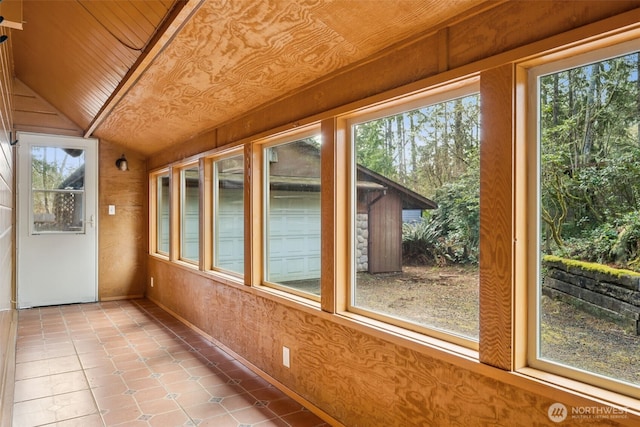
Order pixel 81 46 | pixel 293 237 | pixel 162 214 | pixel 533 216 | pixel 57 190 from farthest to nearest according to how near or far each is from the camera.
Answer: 1. pixel 162 214
2. pixel 57 190
3. pixel 81 46
4. pixel 293 237
5. pixel 533 216

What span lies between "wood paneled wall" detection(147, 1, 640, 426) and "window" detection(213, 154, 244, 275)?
97 cm

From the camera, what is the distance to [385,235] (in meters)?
2.34

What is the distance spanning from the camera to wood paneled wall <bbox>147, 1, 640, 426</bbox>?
144cm

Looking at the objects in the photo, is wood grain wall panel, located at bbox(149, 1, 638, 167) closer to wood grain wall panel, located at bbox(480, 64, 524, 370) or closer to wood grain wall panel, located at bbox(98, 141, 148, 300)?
wood grain wall panel, located at bbox(480, 64, 524, 370)

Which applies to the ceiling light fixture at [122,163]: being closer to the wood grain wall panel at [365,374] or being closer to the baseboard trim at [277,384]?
the baseboard trim at [277,384]

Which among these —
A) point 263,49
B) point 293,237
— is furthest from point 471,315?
point 263,49

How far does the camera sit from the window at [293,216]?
2.88m

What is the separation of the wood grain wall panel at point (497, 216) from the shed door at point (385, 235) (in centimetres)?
61

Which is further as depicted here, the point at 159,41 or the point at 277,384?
the point at 277,384

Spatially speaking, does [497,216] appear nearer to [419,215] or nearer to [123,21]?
[419,215]

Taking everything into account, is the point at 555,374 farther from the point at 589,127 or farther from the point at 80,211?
the point at 80,211

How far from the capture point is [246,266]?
11.2 feet

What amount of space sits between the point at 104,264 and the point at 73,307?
69 centimetres

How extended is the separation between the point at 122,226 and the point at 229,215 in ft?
9.37
